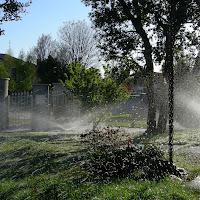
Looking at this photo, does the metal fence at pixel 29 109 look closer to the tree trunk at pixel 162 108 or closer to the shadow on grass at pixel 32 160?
the tree trunk at pixel 162 108

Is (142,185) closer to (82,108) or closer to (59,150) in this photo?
(59,150)

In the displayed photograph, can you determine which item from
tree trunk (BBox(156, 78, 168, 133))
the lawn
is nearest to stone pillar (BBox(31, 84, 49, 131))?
tree trunk (BBox(156, 78, 168, 133))

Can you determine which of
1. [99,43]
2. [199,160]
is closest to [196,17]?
[99,43]

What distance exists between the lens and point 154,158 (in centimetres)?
493

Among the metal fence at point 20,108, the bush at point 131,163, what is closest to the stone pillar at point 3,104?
the metal fence at point 20,108

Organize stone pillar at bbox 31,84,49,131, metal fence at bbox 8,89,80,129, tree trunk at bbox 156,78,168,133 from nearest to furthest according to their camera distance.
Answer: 1. tree trunk at bbox 156,78,168,133
2. stone pillar at bbox 31,84,49,131
3. metal fence at bbox 8,89,80,129

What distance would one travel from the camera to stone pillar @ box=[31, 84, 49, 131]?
500 inches

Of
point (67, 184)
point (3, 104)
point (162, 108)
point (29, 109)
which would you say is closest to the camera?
point (67, 184)

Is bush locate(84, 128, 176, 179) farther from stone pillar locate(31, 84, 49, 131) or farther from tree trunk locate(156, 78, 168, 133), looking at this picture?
stone pillar locate(31, 84, 49, 131)

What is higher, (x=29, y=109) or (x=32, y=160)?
(x=29, y=109)

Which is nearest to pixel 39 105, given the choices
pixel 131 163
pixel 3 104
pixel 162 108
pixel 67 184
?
pixel 3 104

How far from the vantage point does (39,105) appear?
12.7 m

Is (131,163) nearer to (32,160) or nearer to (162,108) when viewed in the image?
(32,160)

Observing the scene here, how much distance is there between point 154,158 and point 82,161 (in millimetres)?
1317
